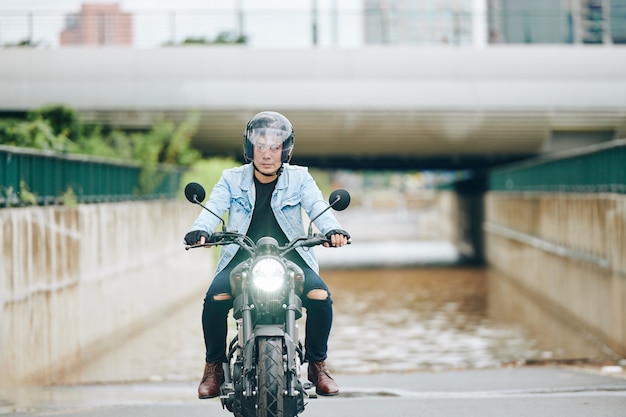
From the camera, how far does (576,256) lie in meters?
20.6

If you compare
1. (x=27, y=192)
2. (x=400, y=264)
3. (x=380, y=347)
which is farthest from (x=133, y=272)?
(x=400, y=264)

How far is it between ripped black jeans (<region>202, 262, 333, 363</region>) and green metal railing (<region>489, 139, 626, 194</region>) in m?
10.4

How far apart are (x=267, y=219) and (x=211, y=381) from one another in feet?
3.15

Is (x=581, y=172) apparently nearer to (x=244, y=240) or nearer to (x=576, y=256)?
(x=576, y=256)

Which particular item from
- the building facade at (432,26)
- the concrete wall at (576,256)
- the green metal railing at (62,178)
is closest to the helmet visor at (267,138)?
the green metal railing at (62,178)

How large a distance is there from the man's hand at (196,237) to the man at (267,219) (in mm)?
185

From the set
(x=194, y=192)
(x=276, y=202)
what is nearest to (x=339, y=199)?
(x=276, y=202)

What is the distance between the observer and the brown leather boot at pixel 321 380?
704cm

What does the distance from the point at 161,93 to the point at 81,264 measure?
61.0 feet

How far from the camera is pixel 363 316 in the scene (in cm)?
2186

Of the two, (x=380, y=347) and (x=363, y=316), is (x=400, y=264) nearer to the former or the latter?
(x=363, y=316)

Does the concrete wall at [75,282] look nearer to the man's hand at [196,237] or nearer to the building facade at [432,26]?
the man's hand at [196,237]

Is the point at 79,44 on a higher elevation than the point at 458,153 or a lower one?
higher

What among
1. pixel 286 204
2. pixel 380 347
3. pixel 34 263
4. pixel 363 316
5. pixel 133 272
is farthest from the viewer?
pixel 363 316
